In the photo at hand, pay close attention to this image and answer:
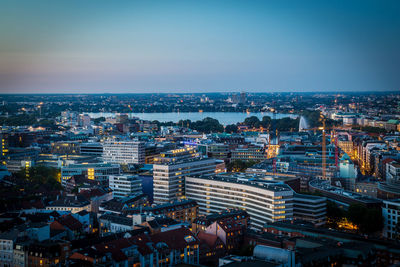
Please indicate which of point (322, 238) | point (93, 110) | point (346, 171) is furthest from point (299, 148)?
point (93, 110)

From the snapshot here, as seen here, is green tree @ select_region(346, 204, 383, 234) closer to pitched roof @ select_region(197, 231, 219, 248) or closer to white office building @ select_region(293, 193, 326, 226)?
white office building @ select_region(293, 193, 326, 226)

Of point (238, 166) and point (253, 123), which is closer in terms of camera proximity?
point (238, 166)

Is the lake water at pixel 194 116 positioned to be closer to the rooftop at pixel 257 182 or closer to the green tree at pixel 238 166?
the green tree at pixel 238 166

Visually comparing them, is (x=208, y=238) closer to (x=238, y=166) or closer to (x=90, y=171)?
(x=90, y=171)

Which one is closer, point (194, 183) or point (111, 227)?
point (111, 227)

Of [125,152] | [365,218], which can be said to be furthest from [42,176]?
[365,218]

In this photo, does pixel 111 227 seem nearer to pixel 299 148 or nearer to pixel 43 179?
pixel 43 179
